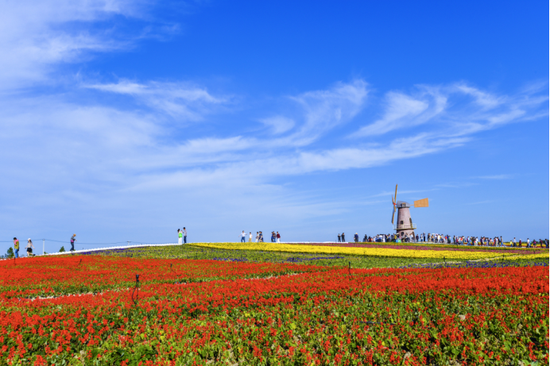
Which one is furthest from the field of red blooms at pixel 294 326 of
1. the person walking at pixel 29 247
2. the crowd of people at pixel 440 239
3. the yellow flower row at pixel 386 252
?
the crowd of people at pixel 440 239

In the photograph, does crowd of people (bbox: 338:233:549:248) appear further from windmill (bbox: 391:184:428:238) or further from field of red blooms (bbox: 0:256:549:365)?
field of red blooms (bbox: 0:256:549:365)

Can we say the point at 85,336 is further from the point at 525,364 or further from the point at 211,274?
the point at 211,274

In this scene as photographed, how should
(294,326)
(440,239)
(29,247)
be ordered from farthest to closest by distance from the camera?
1. (440,239)
2. (29,247)
3. (294,326)

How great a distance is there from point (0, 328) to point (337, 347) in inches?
296

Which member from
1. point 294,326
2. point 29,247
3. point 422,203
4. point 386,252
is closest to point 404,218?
point 422,203

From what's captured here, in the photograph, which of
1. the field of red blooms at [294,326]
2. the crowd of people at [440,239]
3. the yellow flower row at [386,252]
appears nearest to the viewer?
the field of red blooms at [294,326]

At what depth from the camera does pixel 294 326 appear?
362 inches

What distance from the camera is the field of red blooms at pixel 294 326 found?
301 inches

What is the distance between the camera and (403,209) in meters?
73.8

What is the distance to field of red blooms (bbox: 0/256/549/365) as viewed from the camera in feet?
25.1

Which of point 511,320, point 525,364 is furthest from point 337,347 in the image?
point 511,320

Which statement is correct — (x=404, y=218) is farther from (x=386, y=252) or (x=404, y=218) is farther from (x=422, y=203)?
(x=386, y=252)

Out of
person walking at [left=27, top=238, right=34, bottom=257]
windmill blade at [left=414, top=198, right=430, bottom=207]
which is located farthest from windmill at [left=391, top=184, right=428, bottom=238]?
person walking at [left=27, top=238, right=34, bottom=257]

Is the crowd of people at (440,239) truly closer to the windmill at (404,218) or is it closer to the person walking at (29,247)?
the windmill at (404,218)
